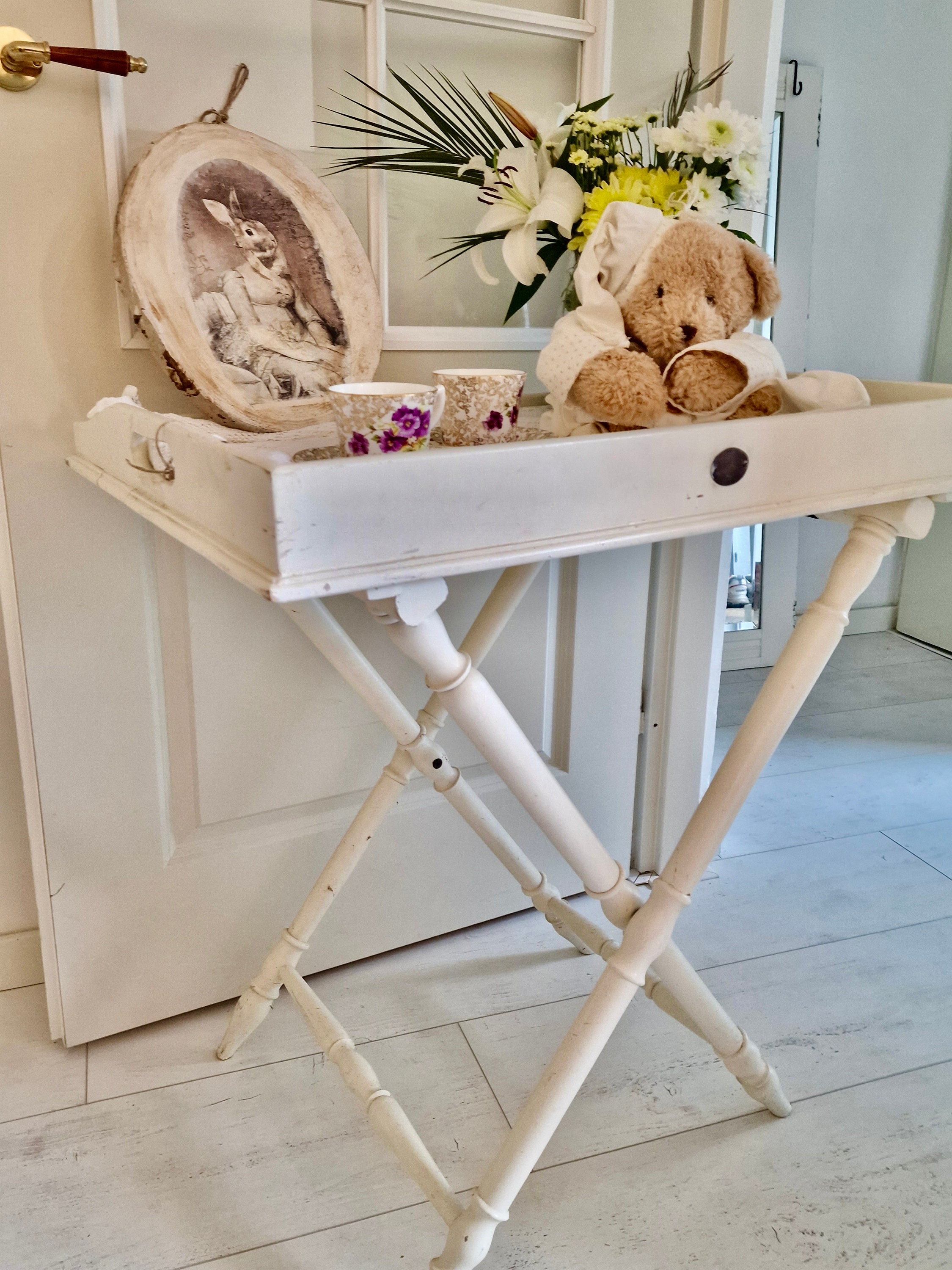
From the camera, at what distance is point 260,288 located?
935 mm

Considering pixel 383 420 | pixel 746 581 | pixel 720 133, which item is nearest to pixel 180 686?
pixel 383 420

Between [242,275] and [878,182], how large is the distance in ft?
6.55

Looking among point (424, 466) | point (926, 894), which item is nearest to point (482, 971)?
point (926, 894)

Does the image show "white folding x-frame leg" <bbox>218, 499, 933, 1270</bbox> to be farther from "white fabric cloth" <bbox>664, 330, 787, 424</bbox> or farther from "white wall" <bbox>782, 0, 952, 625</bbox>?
"white wall" <bbox>782, 0, 952, 625</bbox>

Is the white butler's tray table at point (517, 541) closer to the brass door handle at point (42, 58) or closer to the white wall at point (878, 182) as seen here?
the brass door handle at point (42, 58)

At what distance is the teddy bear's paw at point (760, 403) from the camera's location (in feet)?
2.70

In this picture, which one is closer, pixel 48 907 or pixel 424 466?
pixel 424 466

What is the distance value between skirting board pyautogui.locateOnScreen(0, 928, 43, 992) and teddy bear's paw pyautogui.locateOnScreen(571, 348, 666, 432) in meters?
1.00

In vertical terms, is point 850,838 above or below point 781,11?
below

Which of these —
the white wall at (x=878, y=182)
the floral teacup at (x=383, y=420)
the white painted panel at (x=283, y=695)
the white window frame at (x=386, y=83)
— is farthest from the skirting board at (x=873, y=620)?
the floral teacup at (x=383, y=420)

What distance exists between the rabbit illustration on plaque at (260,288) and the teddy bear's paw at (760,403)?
401 millimetres

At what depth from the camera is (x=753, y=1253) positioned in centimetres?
93

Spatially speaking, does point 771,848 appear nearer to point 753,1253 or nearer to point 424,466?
point 753,1253

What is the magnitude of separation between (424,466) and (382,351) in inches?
23.3
